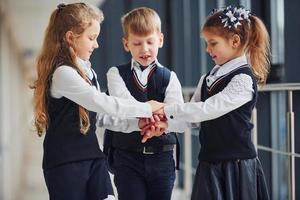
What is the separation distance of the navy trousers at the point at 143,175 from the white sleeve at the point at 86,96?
7.7 inches

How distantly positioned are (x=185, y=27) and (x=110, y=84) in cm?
159

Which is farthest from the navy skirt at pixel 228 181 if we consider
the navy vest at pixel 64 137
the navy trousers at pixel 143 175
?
the navy vest at pixel 64 137

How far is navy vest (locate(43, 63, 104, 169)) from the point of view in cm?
137

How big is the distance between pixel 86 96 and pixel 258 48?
21.2 inches

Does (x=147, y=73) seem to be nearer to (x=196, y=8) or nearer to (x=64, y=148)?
(x=64, y=148)

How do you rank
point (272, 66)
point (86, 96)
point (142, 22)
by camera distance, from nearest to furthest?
1. point (86, 96)
2. point (142, 22)
3. point (272, 66)

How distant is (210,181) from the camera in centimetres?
140

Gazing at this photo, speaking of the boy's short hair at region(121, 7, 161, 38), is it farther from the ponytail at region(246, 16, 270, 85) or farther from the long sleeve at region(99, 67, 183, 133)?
the ponytail at region(246, 16, 270, 85)

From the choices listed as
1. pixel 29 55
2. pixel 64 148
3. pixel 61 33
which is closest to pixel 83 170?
pixel 64 148

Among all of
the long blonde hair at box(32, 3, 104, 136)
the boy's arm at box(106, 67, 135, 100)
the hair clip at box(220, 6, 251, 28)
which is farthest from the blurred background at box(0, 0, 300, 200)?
the hair clip at box(220, 6, 251, 28)

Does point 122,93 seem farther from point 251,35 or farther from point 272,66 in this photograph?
point 272,66

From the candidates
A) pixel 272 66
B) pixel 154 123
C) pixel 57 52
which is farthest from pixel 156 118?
pixel 272 66

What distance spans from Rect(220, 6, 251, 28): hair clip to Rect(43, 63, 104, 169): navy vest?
1.66 ft

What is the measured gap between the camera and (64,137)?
1.38m
